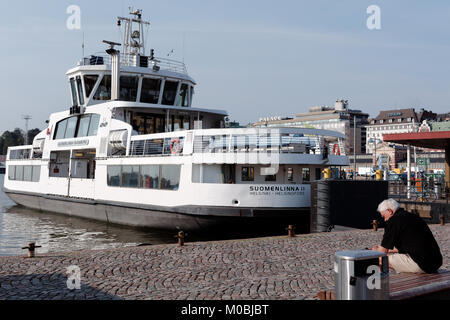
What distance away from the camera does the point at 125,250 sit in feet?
36.4

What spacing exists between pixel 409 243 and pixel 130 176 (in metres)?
15.9

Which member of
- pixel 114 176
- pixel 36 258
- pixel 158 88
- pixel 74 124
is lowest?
pixel 36 258

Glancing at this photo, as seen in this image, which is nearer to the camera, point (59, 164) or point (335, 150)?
point (335, 150)

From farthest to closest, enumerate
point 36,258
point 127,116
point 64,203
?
point 64,203
point 127,116
point 36,258

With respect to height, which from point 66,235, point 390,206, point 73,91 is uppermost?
point 73,91

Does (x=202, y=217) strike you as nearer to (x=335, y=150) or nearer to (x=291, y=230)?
(x=291, y=230)

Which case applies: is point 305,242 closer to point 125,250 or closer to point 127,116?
point 125,250

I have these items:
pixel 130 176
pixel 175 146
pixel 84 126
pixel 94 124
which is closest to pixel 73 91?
pixel 84 126

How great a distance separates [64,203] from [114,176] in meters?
5.94

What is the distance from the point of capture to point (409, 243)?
6.19 m

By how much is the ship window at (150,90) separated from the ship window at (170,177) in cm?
911

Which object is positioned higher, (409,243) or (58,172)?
→ (58,172)

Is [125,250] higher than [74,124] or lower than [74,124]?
lower
